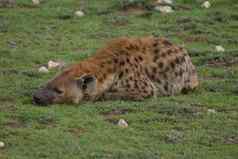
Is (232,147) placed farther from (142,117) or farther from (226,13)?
(226,13)

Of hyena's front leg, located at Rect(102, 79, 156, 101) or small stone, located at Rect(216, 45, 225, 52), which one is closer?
hyena's front leg, located at Rect(102, 79, 156, 101)

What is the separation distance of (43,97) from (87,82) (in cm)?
55

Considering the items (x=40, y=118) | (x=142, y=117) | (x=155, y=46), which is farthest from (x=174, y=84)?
(x=40, y=118)

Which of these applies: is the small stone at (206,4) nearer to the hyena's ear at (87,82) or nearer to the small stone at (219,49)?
the small stone at (219,49)

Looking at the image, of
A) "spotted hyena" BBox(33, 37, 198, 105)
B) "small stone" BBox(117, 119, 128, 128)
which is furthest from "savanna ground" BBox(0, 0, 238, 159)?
"spotted hyena" BBox(33, 37, 198, 105)

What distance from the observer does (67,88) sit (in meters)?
8.99

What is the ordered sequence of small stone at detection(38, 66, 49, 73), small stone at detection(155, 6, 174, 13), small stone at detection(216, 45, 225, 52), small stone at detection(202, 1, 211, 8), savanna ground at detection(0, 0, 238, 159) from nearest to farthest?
savanna ground at detection(0, 0, 238, 159) < small stone at detection(38, 66, 49, 73) < small stone at detection(216, 45, 225, 52) < small stone at detection(155, 6, 174, 13) < small stone at detection(202, 1, 211, 8)

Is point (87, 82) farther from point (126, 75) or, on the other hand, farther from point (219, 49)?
point (219, 49)

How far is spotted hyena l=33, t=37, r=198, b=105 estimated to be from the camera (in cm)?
902

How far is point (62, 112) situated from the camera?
27.6 feet

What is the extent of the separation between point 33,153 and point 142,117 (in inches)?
58.3

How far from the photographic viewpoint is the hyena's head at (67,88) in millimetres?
8781

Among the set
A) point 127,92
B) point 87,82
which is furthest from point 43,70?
point 127,92

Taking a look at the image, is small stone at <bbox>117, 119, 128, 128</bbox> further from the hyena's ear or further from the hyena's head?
the hyena's ear
